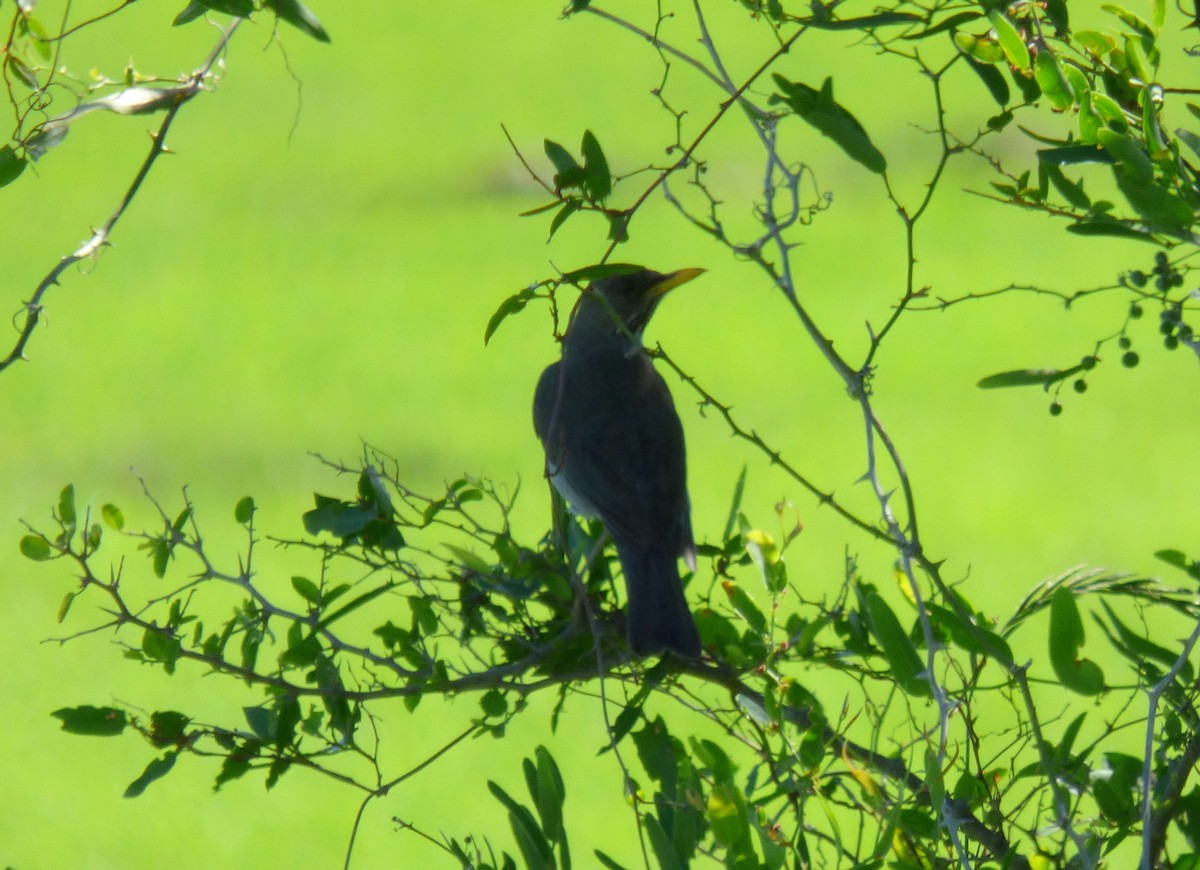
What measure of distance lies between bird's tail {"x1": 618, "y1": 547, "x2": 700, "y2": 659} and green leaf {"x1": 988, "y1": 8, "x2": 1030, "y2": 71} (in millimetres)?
853

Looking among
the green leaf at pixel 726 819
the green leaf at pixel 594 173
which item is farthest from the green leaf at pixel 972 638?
the green leaf at pixel 594 173

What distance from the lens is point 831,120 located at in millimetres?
1531

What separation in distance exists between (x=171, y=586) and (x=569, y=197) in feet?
18.7

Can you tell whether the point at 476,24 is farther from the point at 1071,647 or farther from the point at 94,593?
the point at 1071,647

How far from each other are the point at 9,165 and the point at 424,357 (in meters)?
7.66

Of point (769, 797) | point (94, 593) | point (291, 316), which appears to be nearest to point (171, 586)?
point (94, 593)

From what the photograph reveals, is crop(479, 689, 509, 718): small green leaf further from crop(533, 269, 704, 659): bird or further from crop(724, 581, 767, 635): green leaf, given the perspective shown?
crop(533, 269, 704, 659): bird

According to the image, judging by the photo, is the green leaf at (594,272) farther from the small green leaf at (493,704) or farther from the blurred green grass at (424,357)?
the blurred green grass at (424,357)

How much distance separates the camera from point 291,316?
9.73 m

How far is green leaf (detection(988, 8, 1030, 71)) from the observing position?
139cm

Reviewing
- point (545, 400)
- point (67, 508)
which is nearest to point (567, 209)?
point (67, 508)

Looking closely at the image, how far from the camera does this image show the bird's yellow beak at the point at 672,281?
2988 mm

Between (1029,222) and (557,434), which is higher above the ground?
(1029,222)

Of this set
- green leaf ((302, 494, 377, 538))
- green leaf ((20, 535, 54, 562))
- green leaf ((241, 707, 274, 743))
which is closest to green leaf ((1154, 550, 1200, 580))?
green leaf ((302, 494, 377, 538))
